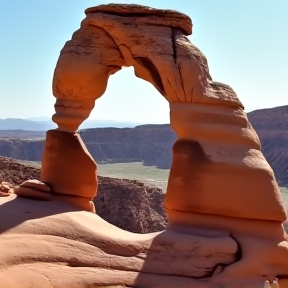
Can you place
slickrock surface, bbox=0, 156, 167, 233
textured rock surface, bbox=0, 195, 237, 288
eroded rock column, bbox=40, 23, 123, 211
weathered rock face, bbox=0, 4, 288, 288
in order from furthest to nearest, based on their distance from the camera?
slickrock surface, bbox=0, 156, 167, 233 < eroded rock column, bbox=40, 23, 123, 211 < weathered rock face, bbox=0, 4, 288, 288 < textured rock surface, bbox=0, 195, 237, 288

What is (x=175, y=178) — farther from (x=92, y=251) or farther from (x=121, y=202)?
(x=121, y=202)

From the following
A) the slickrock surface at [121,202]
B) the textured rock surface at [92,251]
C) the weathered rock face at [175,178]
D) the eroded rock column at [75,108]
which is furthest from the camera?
the slickrock surface at [121,202]

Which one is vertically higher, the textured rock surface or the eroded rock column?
the eroded rock column

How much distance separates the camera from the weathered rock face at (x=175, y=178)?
766cm

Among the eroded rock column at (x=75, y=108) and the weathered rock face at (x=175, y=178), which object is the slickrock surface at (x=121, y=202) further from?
the weathered rock face at (x=175, y=178)

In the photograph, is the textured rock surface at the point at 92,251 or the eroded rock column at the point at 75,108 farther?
the eroded rock column at the point at 75,108

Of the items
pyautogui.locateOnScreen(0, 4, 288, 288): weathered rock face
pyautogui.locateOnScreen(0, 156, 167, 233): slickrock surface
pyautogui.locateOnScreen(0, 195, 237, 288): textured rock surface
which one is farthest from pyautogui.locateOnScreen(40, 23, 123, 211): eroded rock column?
pyautogui.locateOnScreen(0, 156, 167, 233): slickrock surface

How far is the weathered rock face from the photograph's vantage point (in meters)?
7.66

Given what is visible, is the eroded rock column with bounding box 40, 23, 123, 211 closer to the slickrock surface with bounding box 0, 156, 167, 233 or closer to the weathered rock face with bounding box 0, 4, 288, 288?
the weathered rock face with bounding box 0, 4, 288, 288

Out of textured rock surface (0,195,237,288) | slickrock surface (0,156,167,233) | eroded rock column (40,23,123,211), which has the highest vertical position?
eroded rock column (40,23,123,211)

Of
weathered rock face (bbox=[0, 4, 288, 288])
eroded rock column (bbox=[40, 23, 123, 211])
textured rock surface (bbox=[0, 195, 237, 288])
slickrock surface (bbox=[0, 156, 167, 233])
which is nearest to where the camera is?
textured rock surface (bbox=[0, 195, 237, 288])

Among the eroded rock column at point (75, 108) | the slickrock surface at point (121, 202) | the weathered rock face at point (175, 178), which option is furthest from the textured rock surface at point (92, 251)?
the slickrock surface at point (121, 202)

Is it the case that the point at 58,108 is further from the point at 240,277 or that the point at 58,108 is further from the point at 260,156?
the point at 240,277

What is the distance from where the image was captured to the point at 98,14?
9.58 metres
